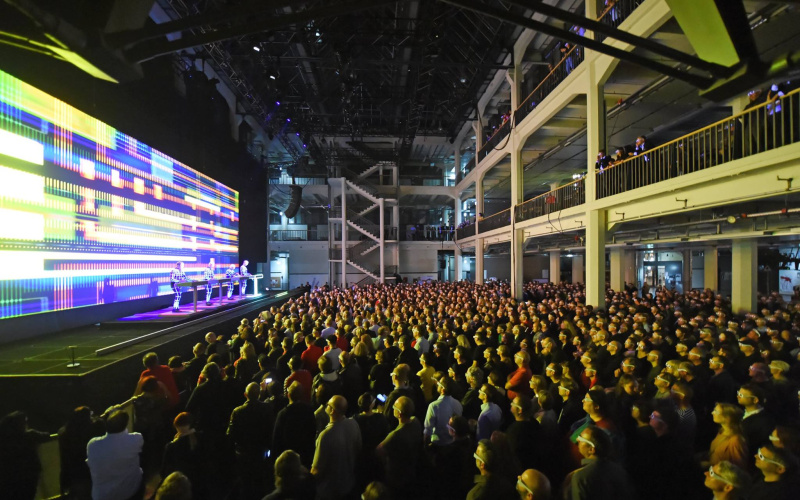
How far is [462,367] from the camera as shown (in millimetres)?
5445

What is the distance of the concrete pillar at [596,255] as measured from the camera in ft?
34.5

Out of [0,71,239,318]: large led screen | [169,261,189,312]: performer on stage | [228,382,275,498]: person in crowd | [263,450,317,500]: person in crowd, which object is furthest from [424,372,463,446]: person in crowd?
[169,261,189,312]: performer on stage

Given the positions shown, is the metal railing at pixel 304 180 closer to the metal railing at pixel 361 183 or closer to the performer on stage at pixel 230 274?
the metal railing at pixel 361 183

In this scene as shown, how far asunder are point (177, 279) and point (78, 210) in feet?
13.7

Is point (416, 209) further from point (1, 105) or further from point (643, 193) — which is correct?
point (1, 105)

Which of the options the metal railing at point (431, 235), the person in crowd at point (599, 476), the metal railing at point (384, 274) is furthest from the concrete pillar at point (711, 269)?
the person in crowd at point (599, 476)

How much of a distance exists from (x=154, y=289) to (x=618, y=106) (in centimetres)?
1418

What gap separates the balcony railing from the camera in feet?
57.0

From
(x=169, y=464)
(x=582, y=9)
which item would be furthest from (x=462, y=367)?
(x=582, y=9)

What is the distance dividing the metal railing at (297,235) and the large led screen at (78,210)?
50.8 feet

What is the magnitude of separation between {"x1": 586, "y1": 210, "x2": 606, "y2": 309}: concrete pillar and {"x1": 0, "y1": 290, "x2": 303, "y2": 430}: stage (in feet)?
32.7

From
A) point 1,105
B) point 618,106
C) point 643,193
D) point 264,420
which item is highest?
point 618,106

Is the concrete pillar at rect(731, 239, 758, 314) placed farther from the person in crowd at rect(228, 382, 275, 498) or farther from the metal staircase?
the metal staircase

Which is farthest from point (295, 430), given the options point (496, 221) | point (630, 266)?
point (630, 266)
